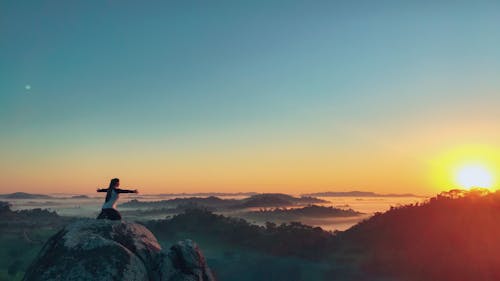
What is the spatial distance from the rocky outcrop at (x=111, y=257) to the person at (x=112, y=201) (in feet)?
2.23

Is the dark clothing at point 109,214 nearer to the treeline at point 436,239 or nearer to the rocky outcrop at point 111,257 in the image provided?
the rocky outcrop at point 111,257

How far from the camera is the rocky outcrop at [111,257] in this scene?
11188 mm

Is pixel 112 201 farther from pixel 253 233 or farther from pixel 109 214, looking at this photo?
pixel 253 233

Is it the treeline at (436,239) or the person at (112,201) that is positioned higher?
the person at (112,201)

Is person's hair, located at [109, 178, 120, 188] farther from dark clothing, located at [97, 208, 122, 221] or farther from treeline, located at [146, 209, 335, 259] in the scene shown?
treeline, located at [146, 209, 335, 259]

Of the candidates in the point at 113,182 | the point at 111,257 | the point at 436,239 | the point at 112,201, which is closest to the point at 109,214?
the point at 112,201

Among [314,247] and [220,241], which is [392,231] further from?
[220,241]

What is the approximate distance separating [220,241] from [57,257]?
2482 centimetres

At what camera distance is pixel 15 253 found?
31859 millimetres

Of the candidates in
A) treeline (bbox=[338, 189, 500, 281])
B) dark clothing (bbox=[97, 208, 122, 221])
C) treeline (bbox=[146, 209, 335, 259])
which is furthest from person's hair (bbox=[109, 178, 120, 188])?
treeline (bbox=[146, 209, 335, 259])

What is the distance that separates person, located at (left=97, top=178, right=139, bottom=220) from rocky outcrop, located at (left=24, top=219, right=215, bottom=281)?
0.68 meters

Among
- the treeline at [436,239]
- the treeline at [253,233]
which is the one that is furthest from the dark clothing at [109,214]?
the treeline at [253,233]

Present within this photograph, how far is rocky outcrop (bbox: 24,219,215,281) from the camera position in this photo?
36.7 ft

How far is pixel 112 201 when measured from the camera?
14141mm
